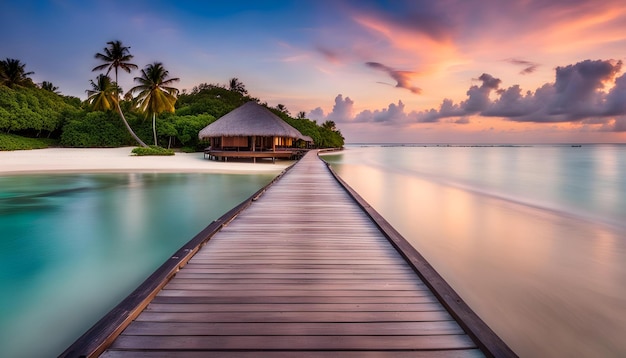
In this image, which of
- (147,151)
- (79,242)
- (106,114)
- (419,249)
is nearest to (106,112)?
(106,114)

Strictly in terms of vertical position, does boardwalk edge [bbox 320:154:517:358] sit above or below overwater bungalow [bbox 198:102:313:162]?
below

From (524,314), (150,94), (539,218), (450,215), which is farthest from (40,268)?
(150,94)

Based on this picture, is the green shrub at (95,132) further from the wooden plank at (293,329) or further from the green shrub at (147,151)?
the wooden plank at (293,329)

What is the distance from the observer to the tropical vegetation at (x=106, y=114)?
27.9 metres

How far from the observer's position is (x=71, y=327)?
344 centimetres

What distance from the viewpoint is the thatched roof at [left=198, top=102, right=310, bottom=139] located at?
22562mm

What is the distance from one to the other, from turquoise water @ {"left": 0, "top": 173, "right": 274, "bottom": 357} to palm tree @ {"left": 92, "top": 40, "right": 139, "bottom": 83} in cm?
1727

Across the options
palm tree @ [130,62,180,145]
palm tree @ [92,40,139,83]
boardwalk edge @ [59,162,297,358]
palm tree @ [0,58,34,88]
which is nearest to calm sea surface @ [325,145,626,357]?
boardwalk edge @ [59,162,297,358]

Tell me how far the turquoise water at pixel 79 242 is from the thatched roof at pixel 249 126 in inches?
358

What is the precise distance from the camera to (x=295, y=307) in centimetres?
252

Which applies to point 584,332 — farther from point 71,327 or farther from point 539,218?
point 539,218

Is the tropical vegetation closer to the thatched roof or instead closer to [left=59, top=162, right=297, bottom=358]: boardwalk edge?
the thatched roof

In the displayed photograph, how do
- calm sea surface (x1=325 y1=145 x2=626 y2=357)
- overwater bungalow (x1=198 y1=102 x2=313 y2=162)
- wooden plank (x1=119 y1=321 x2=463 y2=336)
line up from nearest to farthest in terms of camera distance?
1. wooden plank (x1=119 y1=321 x2=463 y2=336)
2. calm sea surface (x1=325 y1=145 x2=626 y2=357)
3. overwater bungalow (x1=198 y1=102 x2=313 y2=162)

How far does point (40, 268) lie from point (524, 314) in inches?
255
